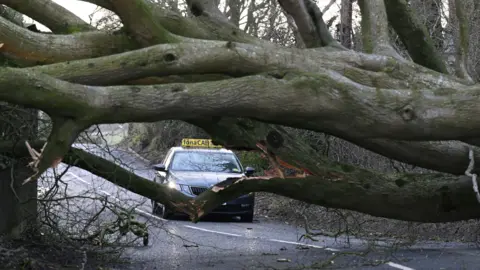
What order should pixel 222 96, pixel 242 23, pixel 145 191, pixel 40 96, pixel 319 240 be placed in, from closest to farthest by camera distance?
pixel 40 96 → pixel 222 96 → pixel 145 191 → pixel 319 240 → pixel 242 23

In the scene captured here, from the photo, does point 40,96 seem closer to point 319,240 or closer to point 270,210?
point 319,240

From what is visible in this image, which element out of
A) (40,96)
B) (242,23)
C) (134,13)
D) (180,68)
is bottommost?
(40,96)

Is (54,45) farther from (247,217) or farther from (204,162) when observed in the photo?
(247,217)

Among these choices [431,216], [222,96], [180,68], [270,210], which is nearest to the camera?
[222,96]

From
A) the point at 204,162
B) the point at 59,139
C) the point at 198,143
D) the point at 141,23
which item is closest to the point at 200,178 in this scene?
the point at 204,162

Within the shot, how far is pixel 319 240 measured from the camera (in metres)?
15.3

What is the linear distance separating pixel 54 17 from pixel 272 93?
3264mm

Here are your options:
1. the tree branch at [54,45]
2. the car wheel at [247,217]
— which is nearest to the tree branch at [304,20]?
the tree branch at [54,45]

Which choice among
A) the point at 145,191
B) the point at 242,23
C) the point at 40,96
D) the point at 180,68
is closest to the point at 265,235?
the point at 145,191

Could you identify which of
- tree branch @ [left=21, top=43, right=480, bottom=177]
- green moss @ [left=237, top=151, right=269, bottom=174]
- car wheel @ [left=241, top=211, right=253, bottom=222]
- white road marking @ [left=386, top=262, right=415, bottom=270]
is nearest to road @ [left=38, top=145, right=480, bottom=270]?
white road marking @ [left=386, top=262, right=415, bottom=270]

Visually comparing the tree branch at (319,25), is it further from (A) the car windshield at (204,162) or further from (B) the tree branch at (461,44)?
(A) the car windshield at (204,162)

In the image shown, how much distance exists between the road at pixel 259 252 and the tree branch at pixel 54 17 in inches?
124

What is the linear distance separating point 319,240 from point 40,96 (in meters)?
9.87

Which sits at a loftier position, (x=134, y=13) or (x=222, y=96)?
(x=134, y=13)
